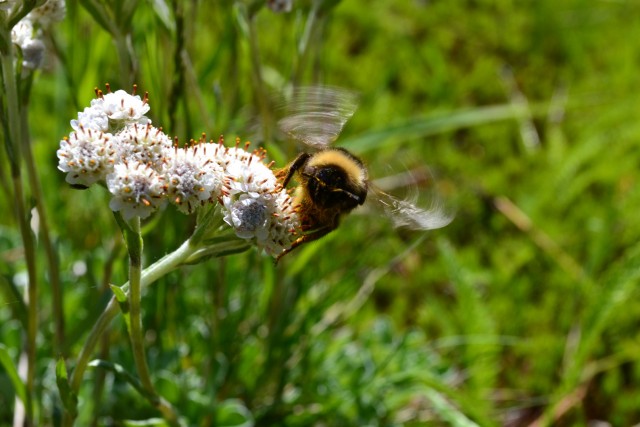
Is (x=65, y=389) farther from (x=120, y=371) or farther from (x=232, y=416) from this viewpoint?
(x=232, y=416)

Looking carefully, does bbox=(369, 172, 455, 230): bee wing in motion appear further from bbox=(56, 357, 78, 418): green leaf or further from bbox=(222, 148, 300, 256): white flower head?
bbox=(56, 357, 78, 418): green leaf

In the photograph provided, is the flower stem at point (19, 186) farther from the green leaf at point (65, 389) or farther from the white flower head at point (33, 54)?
the green leaf at point (65, 389)

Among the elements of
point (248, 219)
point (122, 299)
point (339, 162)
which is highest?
point (339, 162)

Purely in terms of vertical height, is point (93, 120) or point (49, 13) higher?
point (49, 13)

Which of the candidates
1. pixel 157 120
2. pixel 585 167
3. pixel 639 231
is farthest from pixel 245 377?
pixel 585 167

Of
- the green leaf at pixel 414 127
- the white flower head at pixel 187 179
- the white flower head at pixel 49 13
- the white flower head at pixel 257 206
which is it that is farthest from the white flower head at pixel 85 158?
the green leaf at pixel 414 127

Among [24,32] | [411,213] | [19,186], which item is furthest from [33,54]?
[411,213]

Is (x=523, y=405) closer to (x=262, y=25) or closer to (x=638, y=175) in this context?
(x=638, y=175)
